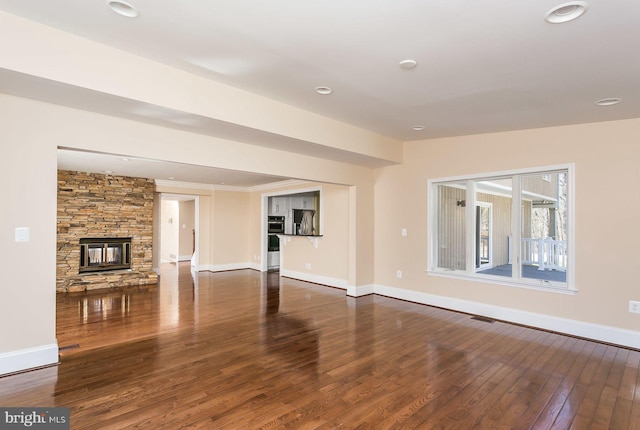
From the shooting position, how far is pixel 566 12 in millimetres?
2072

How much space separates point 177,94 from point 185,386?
252 centimetres

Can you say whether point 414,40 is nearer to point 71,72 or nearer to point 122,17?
point 122,17

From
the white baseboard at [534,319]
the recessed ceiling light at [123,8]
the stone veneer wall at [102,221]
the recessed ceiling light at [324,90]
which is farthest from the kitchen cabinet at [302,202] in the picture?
the recessed ceiling light at [123,8]

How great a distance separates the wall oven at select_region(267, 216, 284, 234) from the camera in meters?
9.44

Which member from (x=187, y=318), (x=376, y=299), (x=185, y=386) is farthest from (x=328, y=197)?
(x=185, y=386)

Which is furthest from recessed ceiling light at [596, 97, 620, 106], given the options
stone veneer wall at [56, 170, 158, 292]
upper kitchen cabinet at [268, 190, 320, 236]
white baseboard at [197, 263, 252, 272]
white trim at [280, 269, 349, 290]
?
white baseboard at [197, 263, 252, 272]

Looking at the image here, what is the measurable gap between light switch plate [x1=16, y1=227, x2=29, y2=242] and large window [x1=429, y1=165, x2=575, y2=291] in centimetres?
508

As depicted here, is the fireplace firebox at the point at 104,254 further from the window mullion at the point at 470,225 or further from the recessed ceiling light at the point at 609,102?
the recessed ceiling light at the point at 609,102

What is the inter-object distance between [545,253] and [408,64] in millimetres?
3369

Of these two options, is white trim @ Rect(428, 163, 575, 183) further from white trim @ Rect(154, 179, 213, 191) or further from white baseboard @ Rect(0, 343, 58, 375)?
white trim @ Rect(154, 179, 213, 191)

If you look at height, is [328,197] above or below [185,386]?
above

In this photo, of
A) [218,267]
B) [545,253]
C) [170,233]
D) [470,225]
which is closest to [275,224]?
[218,267]

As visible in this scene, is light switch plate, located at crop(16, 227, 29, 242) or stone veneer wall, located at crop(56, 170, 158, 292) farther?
stone veneer wall, located at crop(56, 170, 158, 292)

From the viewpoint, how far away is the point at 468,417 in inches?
91.3
